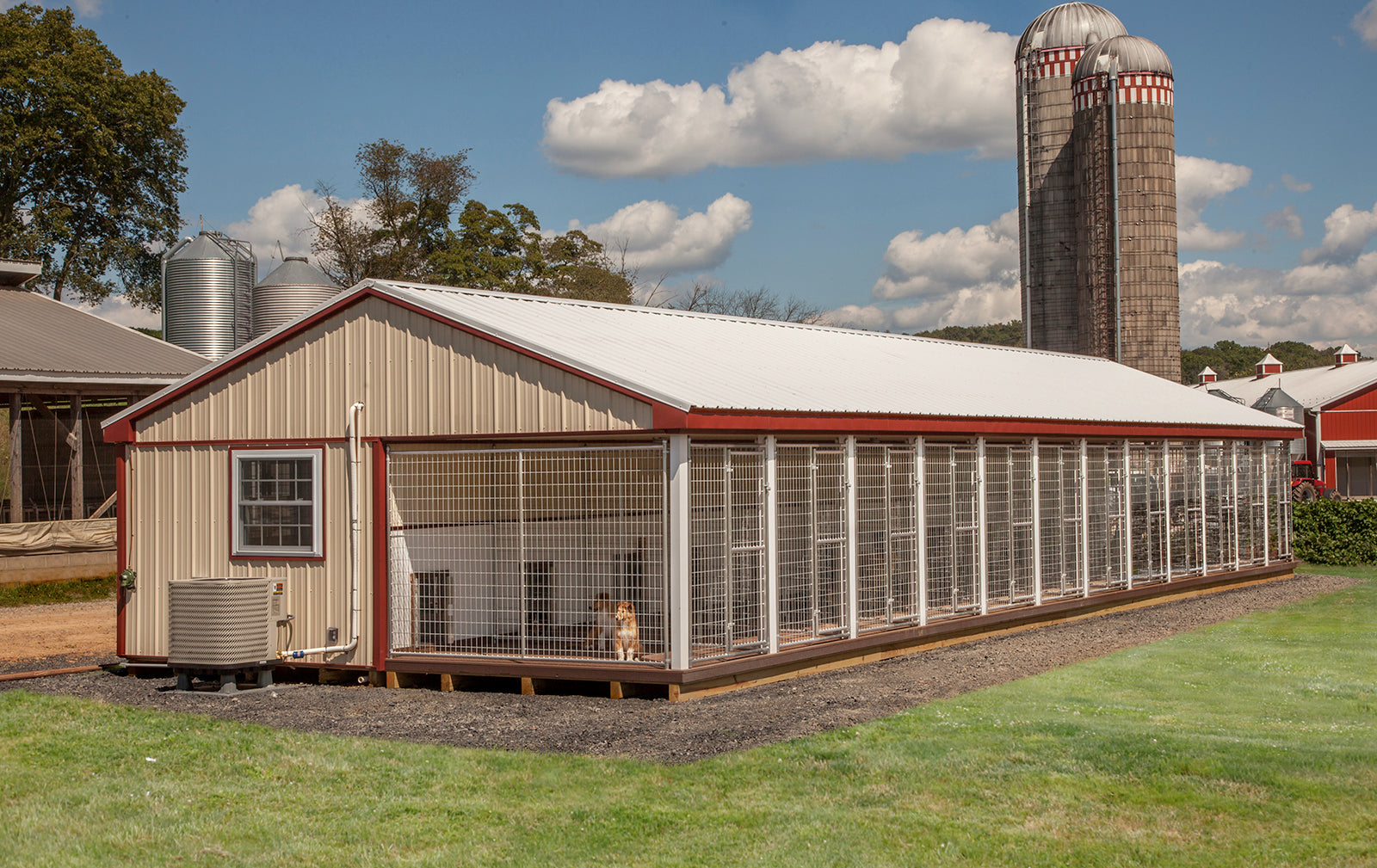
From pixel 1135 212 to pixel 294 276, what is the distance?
2087cm

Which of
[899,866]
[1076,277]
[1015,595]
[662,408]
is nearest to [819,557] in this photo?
[662,408]

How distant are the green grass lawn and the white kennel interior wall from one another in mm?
2225

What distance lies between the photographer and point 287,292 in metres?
22.5

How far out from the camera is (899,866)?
19.5 feet

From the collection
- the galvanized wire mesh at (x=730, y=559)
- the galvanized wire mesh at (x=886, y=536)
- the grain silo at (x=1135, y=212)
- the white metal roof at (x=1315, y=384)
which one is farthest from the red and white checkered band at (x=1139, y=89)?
the galvanized wire mesh at (x=730, y=559)

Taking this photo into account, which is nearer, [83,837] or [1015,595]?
[83,837]

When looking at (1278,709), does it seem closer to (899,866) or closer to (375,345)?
(899,866)

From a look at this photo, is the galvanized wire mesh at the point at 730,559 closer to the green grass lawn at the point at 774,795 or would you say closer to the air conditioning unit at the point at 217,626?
the green grass lawn at the point at 774,795

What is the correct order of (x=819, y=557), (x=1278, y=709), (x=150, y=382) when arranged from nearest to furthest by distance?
(x=1278, y=709) < (x=819, y=557) < (x=150, y=382)

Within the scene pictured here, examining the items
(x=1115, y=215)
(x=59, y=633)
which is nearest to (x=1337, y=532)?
(x=1115, y=215)

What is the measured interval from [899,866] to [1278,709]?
4.90 m

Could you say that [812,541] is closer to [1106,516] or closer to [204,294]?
[1106,516]

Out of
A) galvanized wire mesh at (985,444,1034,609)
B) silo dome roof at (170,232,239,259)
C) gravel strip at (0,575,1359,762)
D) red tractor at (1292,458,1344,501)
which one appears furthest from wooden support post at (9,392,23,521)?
red tractor at (1292,458,1344,501)

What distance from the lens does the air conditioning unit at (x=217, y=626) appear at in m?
11.2
